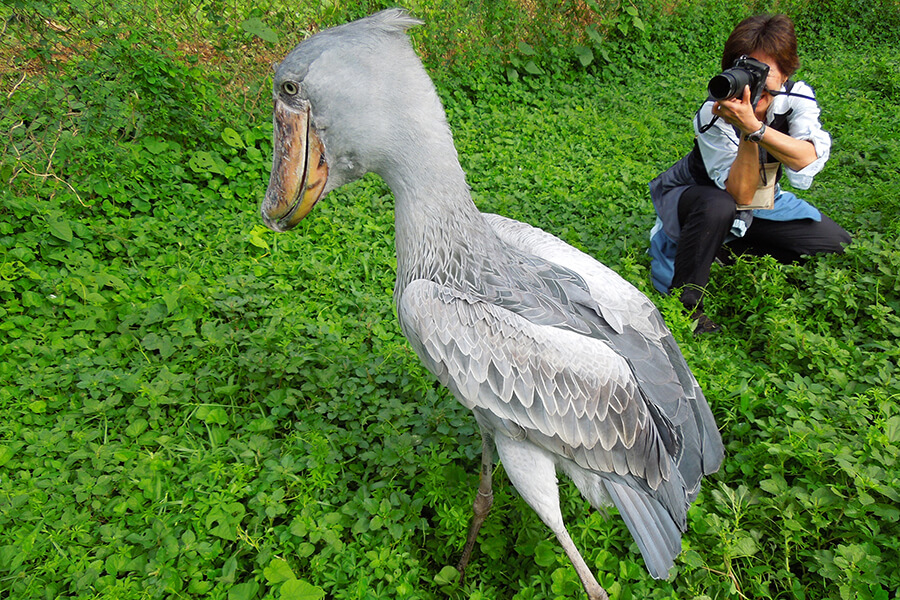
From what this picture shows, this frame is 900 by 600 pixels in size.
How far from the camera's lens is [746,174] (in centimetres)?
306

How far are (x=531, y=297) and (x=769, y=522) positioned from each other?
4.45ft

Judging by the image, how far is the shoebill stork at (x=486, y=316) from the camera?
1686mm

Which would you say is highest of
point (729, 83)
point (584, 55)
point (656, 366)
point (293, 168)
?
point (729, 83)

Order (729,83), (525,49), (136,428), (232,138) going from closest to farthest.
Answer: (136,428) → (729,83) → (232,138) → (525,49)

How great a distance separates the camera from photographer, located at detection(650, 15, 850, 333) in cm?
281

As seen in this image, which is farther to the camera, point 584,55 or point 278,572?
point 584,55

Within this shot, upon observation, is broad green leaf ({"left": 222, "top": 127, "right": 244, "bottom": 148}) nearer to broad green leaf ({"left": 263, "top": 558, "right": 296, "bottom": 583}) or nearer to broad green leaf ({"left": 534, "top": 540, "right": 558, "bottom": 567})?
broad green leaf ({"left": 263, "top": 558, "right": 296, "bottom": 583})

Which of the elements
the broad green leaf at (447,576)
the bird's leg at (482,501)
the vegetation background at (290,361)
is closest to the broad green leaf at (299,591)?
the vegetation background at (290,361)

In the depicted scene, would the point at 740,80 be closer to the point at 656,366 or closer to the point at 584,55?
the point at 656,366

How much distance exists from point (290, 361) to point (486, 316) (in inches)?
51.6

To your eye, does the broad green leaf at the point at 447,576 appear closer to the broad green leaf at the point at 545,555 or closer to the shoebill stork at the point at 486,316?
the broad green leaf at the point at 545,555

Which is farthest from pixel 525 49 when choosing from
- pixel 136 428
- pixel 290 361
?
pixel 136 428

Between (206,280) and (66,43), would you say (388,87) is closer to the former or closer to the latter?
(206,280)

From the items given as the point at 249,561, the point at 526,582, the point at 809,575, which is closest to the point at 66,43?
the point at 249,561
